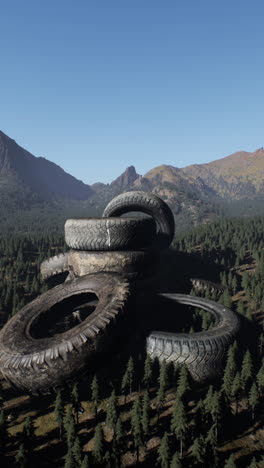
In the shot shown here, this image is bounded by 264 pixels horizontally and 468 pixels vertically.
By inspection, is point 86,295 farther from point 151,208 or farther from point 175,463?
point 175,463

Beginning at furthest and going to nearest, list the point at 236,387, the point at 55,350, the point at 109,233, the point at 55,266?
the point at 55,266 < the point at 109,233 < the point at 236,387 < the point at 55,350

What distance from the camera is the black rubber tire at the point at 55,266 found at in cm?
3781

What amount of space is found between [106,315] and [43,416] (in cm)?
826

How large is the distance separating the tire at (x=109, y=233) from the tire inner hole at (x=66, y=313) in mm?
5560

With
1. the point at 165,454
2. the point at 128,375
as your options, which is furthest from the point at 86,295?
the point at 165,454

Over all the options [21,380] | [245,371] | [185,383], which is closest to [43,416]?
[21,380]

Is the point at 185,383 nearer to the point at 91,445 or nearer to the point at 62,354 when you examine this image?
the point at 91,445

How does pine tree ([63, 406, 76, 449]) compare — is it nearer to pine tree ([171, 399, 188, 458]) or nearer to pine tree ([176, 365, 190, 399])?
pine tree ([171, 399, 188, 458])

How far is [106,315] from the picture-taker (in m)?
22.9

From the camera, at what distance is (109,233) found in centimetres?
3092

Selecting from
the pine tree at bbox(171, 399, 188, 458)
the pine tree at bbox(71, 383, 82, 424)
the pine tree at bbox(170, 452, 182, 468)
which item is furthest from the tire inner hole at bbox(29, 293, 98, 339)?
the pine tree at bbox(170, 452, 182, 468)

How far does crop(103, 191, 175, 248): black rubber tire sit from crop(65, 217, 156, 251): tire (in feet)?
24.1

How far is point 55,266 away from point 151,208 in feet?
49.7

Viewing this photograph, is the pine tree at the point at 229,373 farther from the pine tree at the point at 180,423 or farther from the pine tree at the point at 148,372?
the pine tree at the point at 148,372
